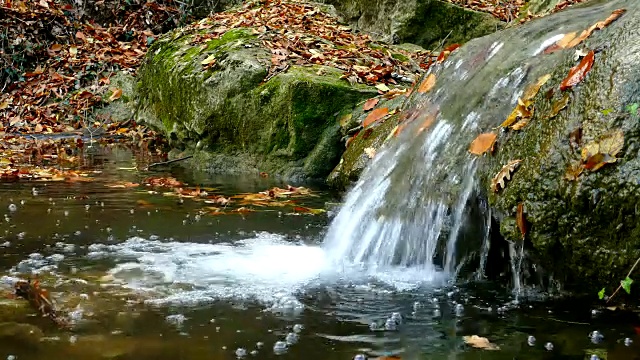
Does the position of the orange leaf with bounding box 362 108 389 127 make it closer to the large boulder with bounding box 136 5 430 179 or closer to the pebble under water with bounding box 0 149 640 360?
the large boulder with bounding box 136 5 430 179

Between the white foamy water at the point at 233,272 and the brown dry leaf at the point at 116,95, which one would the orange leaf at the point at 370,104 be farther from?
the brown dry leaf at the point at 116,95

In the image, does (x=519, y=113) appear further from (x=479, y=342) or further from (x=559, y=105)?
(x=479, y=342)

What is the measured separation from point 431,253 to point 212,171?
15.7ft

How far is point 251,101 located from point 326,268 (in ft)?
14.3

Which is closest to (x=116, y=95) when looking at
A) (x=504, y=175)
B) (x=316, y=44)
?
(x=316, y=44)

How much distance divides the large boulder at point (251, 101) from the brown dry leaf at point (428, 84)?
1.61m

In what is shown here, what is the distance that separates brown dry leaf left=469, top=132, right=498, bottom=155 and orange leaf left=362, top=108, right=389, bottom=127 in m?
2.77

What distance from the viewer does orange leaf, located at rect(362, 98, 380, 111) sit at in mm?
7176

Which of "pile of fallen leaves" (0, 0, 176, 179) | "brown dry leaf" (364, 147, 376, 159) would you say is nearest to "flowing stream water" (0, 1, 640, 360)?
"brown dry leaf" (364, 147, 376, 159)

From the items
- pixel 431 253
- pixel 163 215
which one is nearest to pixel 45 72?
pixel 163 215

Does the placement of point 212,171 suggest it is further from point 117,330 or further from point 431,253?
point 117,330

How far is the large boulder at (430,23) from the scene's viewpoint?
37.0 feet

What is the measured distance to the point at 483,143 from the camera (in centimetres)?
397

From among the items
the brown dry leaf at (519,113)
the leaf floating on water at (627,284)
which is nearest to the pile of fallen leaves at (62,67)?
the brown dry leaf at (519,113)
